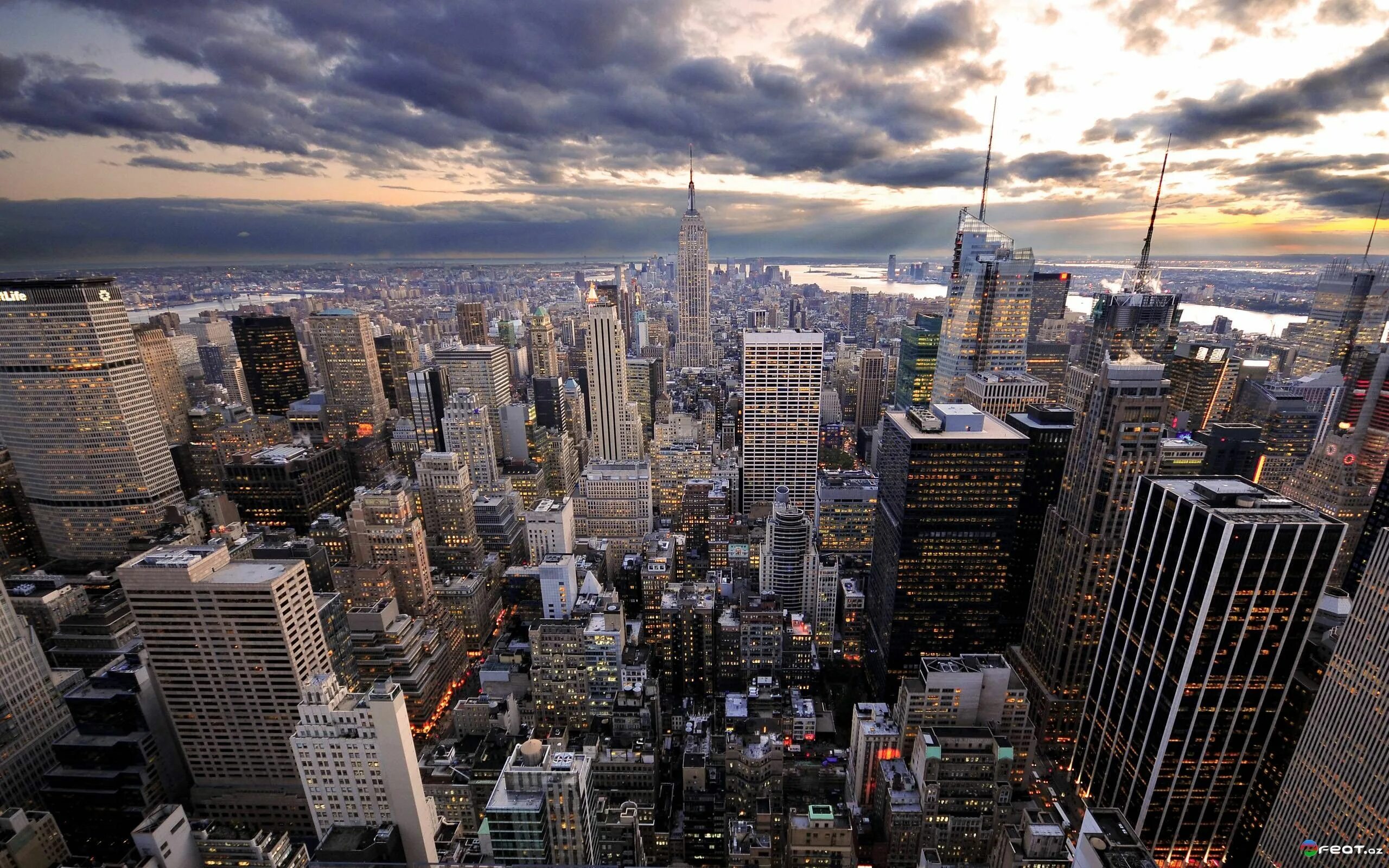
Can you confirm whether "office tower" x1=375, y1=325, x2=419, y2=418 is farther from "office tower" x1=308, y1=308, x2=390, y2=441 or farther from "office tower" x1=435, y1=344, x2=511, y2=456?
"office tower" x1=435, y1=344, x2=511, y2=456

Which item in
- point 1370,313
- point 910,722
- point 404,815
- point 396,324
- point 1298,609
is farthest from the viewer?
point 396,324

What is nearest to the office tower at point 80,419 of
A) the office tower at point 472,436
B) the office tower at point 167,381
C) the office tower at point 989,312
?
the office tower at point 167,381

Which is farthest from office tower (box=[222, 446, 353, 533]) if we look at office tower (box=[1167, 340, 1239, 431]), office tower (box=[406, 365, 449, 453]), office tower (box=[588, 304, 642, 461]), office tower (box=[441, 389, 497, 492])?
office tower (box=[1167, 340, 1239, 431])

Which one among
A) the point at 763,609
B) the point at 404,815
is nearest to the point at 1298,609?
the point at 763,609

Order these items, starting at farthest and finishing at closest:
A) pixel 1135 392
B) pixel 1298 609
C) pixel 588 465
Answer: pixel 588 465
pixel 1135 392
pixel 1298 609

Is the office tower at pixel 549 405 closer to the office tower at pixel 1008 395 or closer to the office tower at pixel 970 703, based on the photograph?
the office tower at pixel 1008 395

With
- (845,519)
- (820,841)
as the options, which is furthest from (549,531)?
(820,841)

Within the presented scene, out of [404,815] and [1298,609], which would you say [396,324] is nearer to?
[404,815]
